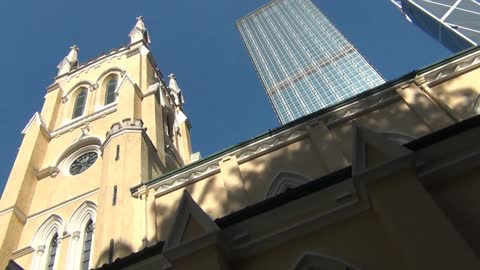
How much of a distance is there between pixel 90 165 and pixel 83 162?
0.82 metres

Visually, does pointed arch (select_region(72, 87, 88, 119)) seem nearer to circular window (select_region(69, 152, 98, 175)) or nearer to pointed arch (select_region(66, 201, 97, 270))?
circular window (select_region(69, 152, 98, 175))

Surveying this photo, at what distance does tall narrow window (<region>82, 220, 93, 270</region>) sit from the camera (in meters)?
14.8

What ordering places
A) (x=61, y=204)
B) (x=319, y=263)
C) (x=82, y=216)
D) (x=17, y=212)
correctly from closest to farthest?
(x=319, y=263)
(x=82, y=216)
(x=17, y=212)
(x=61, y=204)

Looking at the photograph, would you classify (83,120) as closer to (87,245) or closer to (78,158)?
(78,158)

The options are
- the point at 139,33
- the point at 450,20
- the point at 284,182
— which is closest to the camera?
the point at 284,182

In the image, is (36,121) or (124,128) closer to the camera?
(124,128)

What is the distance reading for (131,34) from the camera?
97.3ft

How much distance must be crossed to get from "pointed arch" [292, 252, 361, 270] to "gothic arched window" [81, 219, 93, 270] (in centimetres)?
910

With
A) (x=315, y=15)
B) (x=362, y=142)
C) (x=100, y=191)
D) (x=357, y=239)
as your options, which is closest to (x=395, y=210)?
(x=357, y=239)

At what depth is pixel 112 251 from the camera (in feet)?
42.7

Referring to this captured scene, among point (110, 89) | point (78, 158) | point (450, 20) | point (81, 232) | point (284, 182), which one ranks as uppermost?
point (450, 20)

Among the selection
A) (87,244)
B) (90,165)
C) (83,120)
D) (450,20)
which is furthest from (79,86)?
(450,20)

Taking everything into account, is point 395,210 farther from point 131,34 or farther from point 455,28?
point 455,28

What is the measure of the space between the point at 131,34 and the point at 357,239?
2483 cm
